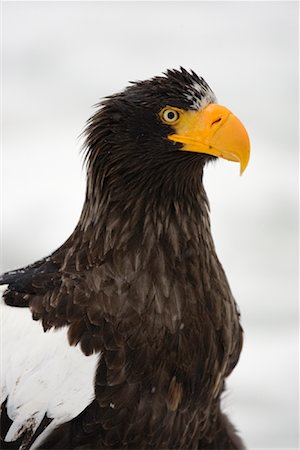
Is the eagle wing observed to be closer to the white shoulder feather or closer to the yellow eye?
the white shoulder feather

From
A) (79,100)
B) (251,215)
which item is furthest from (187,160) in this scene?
(79,100)

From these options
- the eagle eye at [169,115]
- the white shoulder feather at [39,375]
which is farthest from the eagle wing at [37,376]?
the eagle eye at [169,115]

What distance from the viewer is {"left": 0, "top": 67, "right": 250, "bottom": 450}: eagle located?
2.70 m

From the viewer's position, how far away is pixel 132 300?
2729 millimetres

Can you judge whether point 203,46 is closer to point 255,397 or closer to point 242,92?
point 242,92

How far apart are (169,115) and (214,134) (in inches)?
5.5

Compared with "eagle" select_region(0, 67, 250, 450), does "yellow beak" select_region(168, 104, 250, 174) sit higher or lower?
higher

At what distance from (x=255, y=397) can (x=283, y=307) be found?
0.77 meters

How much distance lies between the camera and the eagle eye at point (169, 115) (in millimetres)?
2688

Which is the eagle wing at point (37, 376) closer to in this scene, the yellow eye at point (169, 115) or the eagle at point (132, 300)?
the eagle at point (132, 300)

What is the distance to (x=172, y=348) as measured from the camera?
2744 millimetres

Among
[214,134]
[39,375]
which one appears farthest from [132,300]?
[214,134]

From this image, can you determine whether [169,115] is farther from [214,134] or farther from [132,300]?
[132,300]

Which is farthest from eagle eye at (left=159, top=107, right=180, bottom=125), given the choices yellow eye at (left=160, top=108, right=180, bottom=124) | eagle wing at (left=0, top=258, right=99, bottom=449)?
eagle wing at (left=0, top=258, right=99, bottom=449)
